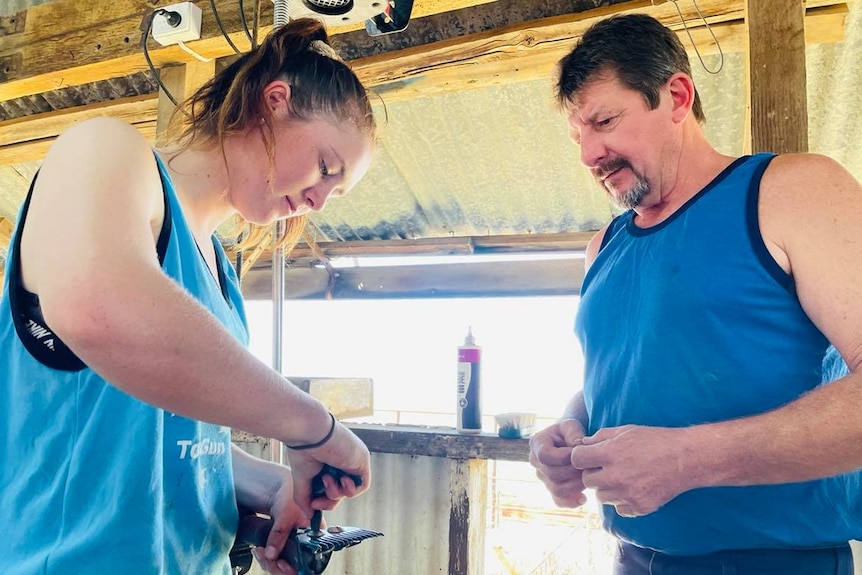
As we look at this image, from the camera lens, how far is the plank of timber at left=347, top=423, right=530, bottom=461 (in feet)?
7.11

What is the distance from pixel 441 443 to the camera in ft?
7.47

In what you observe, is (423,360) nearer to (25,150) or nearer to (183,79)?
(25,150)

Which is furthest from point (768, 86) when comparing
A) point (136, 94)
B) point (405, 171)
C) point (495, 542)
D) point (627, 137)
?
point (495, 542)

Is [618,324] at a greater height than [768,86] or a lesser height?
lesser

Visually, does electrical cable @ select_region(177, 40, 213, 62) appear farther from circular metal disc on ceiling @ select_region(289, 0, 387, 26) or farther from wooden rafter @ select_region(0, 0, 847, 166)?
circular metal disc on ceiling @ select_region(289, 0, 387, 26)

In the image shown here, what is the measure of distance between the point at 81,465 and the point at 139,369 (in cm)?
22

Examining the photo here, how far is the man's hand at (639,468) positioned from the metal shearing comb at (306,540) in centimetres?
39

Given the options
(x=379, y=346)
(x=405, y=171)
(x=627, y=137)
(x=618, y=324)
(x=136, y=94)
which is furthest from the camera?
(x=379, y=346)

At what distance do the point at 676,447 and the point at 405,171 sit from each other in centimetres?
230

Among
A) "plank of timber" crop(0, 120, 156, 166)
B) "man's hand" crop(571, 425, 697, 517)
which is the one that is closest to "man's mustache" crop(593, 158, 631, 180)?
"man's hand" crop(571, 425, 697, 517)

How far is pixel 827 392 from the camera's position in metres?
0.92

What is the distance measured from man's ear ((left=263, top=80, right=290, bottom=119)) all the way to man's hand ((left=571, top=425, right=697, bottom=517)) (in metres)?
0.82

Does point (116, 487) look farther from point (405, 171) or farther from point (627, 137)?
point (405, 171)

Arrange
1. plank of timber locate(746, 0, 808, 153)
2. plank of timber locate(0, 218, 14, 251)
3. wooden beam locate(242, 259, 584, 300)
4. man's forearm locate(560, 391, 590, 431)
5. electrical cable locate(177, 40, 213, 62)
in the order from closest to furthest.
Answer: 1. plank of timber locate(746, 0, 808, 153)
2. man's forearm locate(560, 391, 590, 431)
3. electrical cable locate(177, 40, 213, 62)
4. wooden beam locate(242, 259, 584, 300)
5. plank of timber locate(0, 218, 14, 251)
